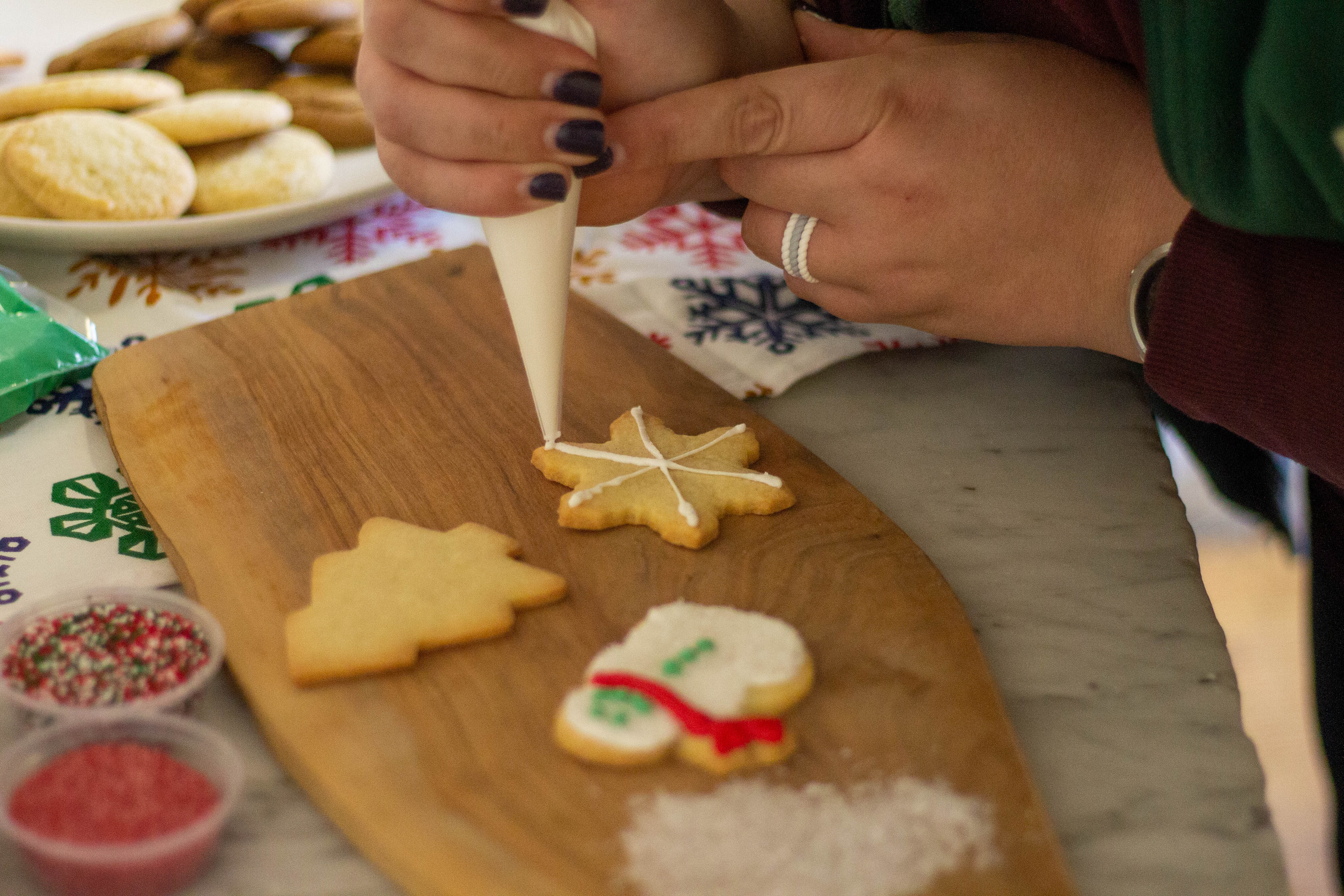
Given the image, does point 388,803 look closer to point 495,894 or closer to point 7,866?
point 495,894

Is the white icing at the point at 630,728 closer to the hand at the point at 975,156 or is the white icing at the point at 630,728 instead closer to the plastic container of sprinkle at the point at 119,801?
the plastic container of sprinkle at the point at 119,801

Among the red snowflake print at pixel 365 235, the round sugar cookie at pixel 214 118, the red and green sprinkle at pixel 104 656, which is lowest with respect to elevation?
the red snowflake print at pixel 365 235

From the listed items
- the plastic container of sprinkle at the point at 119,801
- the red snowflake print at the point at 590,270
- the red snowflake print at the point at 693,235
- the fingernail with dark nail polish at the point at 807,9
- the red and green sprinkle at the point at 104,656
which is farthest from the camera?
the red snowflake print at the point at 693,235

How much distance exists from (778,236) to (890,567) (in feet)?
1.16

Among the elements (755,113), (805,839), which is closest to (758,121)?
(755,113)

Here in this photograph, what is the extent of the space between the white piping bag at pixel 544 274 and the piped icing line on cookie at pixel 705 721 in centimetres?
32

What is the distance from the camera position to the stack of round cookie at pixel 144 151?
129cm

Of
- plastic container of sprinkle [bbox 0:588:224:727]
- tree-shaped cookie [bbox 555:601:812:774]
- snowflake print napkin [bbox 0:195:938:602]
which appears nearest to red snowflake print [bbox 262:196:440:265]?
snowflake print napkin [bbox 0:195:938:602]

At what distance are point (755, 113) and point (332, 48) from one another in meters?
1.00

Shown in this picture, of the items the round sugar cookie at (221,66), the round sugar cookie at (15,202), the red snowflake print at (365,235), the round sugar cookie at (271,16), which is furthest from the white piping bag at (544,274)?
the round sugar cookie at (221,66)

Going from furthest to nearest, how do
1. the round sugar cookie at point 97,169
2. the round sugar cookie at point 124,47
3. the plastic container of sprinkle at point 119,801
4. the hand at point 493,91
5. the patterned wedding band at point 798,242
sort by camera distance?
the round sugar cookie at point 124,47 < the round sugar cookie at point 97,169 < the patterned wedding band at point 798,242 < the hand at point 493,91 < the plastic container of sprinkle at point 119,801

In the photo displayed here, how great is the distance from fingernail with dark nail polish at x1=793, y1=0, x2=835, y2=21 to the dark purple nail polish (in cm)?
46

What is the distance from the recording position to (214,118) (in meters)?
1.42

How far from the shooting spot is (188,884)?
63cm
